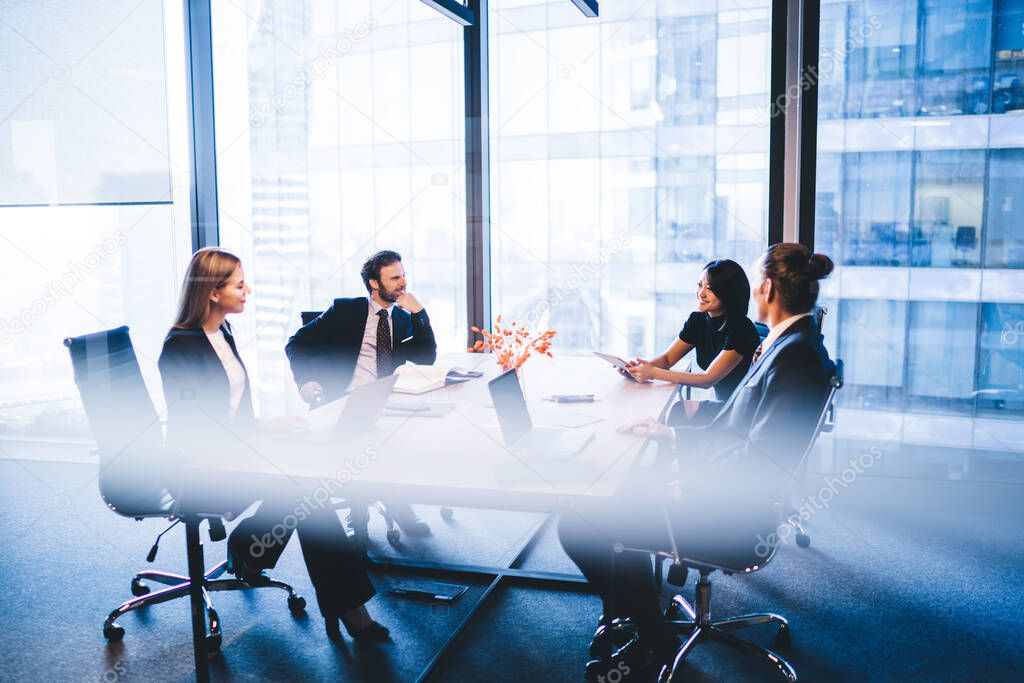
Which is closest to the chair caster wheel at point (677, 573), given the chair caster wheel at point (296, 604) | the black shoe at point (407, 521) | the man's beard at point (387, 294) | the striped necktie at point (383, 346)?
the chair caster wheel at point (296, 604)

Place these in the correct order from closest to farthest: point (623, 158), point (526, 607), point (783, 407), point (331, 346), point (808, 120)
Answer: point (783, 407), point (526, 607), point (331, 346), point (808, 120), point (623, 158)

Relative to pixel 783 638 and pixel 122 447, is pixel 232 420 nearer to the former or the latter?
pixel 122 447

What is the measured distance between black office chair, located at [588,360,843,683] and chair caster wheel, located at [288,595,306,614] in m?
1.06

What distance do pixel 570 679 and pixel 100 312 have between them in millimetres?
3583

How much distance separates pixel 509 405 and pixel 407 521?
5.41 ft

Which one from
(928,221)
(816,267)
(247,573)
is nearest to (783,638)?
(816,267)

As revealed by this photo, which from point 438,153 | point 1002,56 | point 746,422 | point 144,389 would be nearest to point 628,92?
point 438,153

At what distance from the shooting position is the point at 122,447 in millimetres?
2795

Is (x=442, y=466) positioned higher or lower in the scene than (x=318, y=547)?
higher

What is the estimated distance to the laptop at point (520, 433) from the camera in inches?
88.7

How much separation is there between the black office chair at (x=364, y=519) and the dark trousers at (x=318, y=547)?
0.11 meters

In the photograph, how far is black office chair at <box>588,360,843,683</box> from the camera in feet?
7.58

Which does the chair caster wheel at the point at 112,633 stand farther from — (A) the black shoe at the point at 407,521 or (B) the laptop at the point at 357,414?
(A) the black shoe at the point at 407,521

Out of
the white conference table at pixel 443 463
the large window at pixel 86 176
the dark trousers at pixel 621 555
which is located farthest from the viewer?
the large window at pixel 86 176
